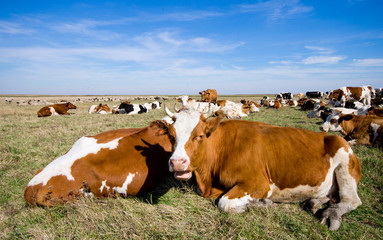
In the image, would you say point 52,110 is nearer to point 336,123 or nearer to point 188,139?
point 188,139

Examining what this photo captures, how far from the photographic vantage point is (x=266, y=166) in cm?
413

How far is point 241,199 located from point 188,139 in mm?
1378

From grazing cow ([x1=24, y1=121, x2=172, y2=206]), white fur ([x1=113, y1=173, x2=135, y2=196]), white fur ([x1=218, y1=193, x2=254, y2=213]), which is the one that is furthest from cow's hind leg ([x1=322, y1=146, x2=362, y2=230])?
white fur ([x1=113, y1=173, x2=135, y2=196])

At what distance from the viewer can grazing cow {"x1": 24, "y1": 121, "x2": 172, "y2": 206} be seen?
158 inches

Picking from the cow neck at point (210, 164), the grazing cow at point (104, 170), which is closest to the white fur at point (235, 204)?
the cow neck at point (210, 164)

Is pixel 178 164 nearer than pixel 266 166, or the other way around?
pixel 178 164

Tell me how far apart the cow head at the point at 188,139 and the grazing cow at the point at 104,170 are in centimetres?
65

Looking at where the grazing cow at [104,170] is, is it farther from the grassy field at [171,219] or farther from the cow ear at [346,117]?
the cow ear at [346,117]

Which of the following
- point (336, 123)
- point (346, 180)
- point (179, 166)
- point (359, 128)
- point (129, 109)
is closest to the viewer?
point (179, 166)

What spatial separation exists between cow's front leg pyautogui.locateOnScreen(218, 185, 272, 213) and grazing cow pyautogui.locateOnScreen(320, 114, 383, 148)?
6.58m

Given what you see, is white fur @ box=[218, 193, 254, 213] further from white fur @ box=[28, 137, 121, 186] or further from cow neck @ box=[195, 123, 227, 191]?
white fur @ box=[28, 137, 121, 186]

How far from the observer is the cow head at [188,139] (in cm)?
342

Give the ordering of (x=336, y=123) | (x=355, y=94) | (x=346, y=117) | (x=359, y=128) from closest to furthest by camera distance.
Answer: (x=359, y=128) → (x=346, y=117) → (x=336, y=123) → (x=355, y=94)

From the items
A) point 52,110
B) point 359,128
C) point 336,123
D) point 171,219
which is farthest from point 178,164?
point 52,110
